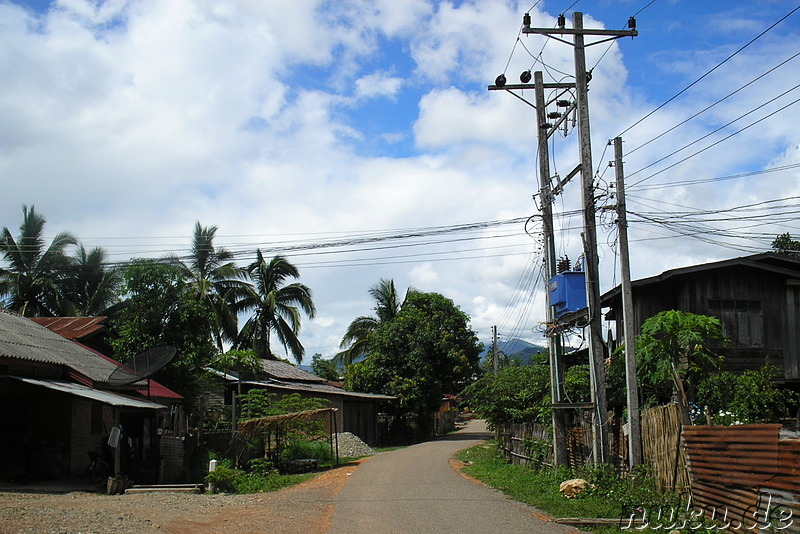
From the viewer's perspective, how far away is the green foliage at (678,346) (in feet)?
45.5

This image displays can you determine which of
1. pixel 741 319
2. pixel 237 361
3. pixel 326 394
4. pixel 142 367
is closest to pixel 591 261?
pixel 741 319

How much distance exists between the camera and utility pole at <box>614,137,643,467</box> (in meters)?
14.2

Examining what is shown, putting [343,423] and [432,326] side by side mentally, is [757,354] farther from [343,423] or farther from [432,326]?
[432,326]

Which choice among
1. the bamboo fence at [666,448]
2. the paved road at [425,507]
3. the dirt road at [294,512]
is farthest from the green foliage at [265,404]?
the bamboo fence at [666,448]

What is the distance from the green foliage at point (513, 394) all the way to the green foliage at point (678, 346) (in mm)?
7595

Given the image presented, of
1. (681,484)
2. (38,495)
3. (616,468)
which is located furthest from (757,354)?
(38,495)

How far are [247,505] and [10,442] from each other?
783 cm

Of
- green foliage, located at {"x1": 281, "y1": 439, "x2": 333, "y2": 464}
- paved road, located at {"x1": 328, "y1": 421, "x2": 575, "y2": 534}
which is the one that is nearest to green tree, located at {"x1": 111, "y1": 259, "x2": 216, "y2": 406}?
green foliage, located at {"x1": 281, "y1": 439, "x2": 333, "y2": 464}

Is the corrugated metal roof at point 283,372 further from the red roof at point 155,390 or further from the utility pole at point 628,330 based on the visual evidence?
the utility pole at point 628,330

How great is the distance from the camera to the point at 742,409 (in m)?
15.8

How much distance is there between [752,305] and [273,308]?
94.7 feet

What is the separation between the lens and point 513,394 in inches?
960

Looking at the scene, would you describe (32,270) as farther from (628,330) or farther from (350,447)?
(628,330)

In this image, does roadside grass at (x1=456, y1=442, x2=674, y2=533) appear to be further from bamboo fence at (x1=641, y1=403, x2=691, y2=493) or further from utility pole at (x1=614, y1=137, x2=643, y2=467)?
utility pole at (x1=614, y1=137, x2=643, y2=467)
